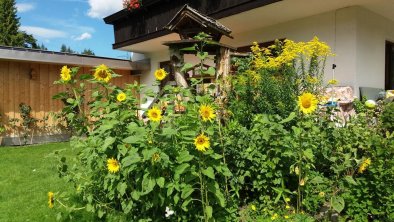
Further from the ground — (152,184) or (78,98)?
(78,98)

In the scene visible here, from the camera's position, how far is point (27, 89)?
9930mm

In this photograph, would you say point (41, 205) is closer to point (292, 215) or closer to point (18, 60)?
point (292, 215)

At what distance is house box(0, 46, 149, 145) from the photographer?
9.38 metres

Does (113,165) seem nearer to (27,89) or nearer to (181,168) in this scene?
(181,168)

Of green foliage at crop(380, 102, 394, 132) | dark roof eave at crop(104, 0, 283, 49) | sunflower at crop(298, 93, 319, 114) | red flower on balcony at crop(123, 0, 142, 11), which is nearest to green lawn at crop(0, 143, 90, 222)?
sunflower at crop(298, 93, 319, 114)

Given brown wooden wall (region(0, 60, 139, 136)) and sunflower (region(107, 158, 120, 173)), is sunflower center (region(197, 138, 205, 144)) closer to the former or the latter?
sunflower (region(107, 158, 120, 173))

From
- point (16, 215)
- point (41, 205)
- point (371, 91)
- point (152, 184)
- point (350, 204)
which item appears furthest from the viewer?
point (371, 91)

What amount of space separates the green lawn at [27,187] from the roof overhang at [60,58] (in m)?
3.52

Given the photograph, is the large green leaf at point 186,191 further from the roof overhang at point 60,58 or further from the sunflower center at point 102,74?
the roof overhang at point 60,58

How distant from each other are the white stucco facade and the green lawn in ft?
15.6

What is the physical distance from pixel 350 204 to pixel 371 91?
14.8 ft

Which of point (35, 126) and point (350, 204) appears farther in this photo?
point (35, 126)

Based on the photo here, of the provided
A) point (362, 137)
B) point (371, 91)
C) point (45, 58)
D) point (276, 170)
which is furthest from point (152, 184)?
point (45, 58)

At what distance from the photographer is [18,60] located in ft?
30.5
